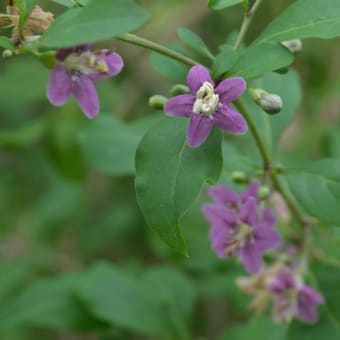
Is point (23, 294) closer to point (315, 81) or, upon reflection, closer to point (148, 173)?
point (148, 173)

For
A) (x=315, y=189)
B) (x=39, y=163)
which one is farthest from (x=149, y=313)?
(x=39, y=163)

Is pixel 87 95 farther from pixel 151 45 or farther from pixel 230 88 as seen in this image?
pixel 230 88

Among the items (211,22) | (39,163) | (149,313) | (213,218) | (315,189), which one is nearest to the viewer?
(315,189)

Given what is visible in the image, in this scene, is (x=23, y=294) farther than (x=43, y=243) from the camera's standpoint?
No

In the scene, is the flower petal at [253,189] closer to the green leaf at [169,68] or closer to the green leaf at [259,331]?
the green leaf at [169,68]

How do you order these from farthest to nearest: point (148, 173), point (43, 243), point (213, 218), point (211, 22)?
point (211, 22) < point (43, 243) < point (213, 218) < point (148, 173)

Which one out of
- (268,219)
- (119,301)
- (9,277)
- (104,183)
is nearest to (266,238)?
(268,219)

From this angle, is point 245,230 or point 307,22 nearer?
point 307,22
